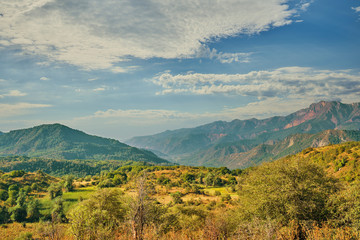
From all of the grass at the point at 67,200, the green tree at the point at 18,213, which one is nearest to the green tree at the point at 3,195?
the grass at the point at 67,200

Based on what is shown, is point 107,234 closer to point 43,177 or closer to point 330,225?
point 330,225

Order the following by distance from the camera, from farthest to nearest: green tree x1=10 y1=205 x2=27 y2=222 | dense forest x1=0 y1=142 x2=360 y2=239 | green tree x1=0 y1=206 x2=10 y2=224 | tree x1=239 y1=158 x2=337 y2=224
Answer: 1. green tree x1=10 y1=205 x2=27 y2=222
2. green tree x1=0 y1=206 x2=10 y2=224
3. tree x1=239 y1=158 x2=337 y2=224
4. dense forest x1=0 y1=142 x2=360 y2=239

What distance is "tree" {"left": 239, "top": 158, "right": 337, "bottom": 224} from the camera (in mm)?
22609

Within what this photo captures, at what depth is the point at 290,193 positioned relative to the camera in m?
22.7

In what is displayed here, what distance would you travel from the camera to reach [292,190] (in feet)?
76.6

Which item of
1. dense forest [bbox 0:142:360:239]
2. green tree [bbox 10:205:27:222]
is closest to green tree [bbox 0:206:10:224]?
green tree [bbox 10:205:27:222]

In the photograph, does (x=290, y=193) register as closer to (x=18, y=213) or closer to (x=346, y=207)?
(x=346, y=207)

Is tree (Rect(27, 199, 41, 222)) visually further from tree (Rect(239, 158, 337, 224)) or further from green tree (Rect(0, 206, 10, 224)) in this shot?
tree (Rect(239, 158, 337, 224))

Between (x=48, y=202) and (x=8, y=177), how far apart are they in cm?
4180

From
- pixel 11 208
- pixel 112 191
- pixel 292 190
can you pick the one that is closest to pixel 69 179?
pixel 11 208

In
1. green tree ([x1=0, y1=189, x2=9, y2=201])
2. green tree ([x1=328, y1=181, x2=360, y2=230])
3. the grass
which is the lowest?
the grass

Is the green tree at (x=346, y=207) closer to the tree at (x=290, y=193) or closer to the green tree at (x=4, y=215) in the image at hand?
the tree at (x=290, y=193)

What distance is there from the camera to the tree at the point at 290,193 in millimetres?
22609

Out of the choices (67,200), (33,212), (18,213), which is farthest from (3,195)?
(67,200)
